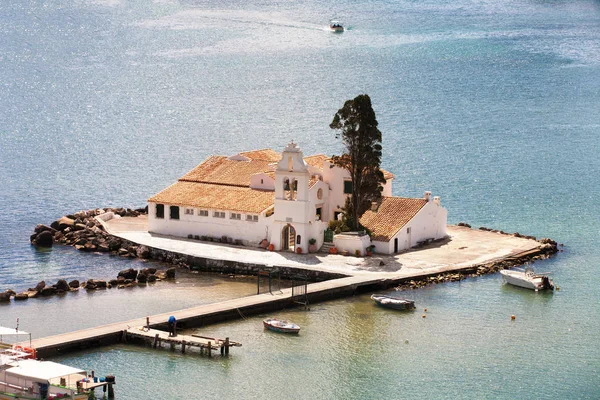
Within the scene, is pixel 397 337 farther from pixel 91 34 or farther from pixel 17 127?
pixel 91 34

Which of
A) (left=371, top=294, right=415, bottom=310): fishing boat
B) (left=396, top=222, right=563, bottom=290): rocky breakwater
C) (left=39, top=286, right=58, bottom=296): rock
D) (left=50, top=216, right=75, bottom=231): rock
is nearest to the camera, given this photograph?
(left=371, top=294, right=415, bottom=310): fishing boat

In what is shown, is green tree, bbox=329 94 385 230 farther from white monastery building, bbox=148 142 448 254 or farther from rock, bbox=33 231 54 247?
rock, bbox=33 231 54 247

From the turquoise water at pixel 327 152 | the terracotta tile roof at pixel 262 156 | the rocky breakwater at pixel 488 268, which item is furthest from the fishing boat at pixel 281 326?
the terracotta tile roof at pixel 262 156

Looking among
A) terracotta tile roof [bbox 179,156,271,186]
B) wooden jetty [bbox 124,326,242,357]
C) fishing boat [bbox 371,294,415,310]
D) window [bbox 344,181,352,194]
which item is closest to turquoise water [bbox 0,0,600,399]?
fishing boat [bbox 371,294,415,310]

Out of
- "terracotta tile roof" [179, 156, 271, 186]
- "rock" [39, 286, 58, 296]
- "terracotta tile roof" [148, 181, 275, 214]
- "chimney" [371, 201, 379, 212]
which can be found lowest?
"rock" [39, 286, 58, 296]

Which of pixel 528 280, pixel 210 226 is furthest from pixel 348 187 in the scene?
pixel 528 280

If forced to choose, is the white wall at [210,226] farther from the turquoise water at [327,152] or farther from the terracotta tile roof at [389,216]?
the terracotta tile roof at [389,216]
